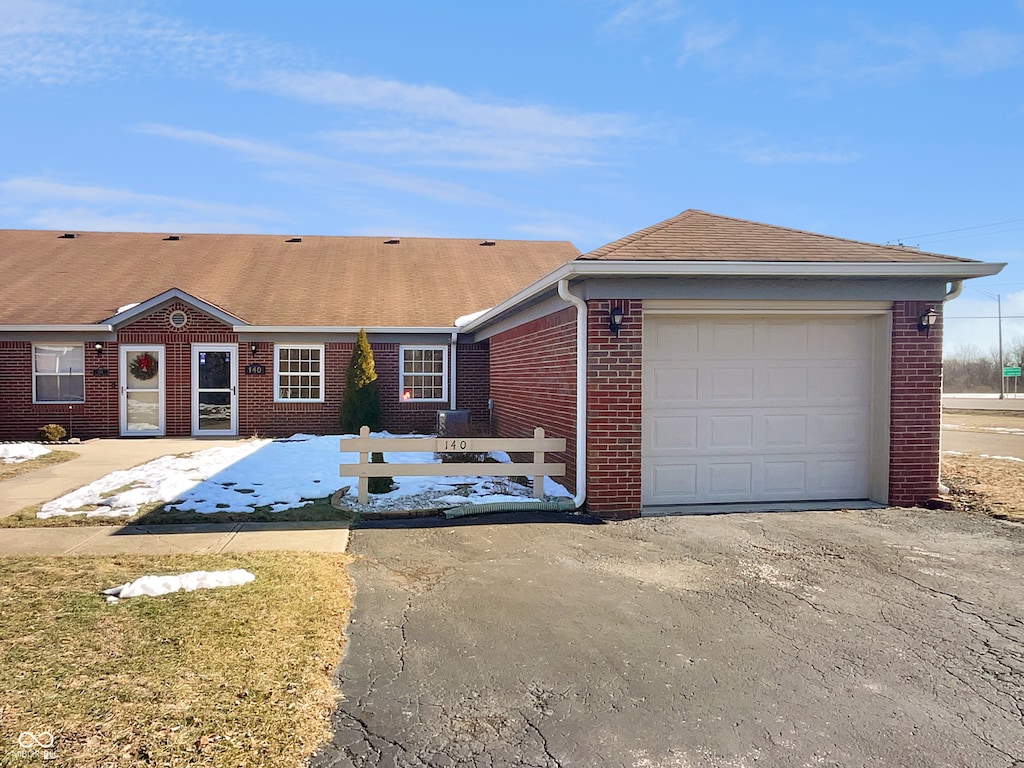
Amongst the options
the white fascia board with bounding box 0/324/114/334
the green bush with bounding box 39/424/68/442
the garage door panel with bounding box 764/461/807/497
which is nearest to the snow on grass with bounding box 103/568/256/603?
the garage door panel with bounding box 764/461/807/497

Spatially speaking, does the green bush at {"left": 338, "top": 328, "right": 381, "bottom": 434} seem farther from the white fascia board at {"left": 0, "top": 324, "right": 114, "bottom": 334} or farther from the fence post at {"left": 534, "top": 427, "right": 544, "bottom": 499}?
the fence post at {"left": 534, "top": 427, "right": 544, "bottom": 499}

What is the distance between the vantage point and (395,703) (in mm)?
3488

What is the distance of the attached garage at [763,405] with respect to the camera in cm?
835

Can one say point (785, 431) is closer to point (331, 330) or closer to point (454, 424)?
point (454, 424)

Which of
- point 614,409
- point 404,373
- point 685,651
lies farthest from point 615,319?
point 404,373

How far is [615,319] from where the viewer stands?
25.7 feet

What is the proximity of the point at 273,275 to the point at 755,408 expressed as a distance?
50.8ft

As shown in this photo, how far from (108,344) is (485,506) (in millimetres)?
12718

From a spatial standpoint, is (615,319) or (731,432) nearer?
(615,319)

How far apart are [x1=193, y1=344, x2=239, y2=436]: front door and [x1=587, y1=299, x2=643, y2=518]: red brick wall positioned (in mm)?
11577

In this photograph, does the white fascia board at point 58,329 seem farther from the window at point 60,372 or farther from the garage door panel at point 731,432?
the garage door panel at point 731,432

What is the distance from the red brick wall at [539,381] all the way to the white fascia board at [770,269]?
94 cm

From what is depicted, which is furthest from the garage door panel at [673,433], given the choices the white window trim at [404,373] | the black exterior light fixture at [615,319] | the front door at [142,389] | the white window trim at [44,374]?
the white window trim at [44,374]

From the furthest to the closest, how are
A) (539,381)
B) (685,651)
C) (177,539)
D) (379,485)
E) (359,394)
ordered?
1. (359,394)
2. (539,381)
3. (379,485)
4. (177,539)
5. (685,651)
